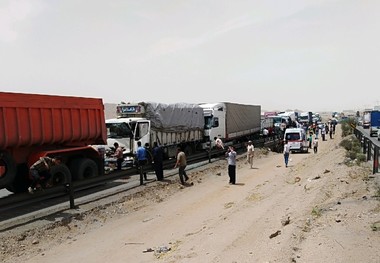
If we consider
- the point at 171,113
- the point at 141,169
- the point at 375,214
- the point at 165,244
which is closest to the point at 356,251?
the point at 375,214

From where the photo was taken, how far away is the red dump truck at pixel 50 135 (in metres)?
11.7

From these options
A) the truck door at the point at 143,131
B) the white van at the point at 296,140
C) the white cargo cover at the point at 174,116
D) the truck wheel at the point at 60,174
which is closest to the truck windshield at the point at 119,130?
the truck door at the point at 143,131

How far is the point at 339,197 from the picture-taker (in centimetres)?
954

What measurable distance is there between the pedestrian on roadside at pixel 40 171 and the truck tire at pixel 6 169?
57cm

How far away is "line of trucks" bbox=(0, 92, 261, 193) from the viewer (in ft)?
38.6

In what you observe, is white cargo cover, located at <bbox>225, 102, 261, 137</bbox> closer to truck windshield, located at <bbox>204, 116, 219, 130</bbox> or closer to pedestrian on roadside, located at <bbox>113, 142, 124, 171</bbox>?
truck windshield, located at <bbox>204, 116, 219, 130</bbox>

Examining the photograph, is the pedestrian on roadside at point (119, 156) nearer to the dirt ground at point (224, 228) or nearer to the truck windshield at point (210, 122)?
the dirt ground at point (224, 228)

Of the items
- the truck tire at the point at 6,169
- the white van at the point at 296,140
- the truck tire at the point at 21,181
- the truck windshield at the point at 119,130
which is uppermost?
the truck windshield at the point at 119,130

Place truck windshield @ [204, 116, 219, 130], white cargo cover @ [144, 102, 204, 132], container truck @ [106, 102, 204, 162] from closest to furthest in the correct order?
container truck @ [106, 102, 204, 162] → white cargo cover @ [144, 102, 204, 132] → truck windshield @ [204, 116, 219, 130]

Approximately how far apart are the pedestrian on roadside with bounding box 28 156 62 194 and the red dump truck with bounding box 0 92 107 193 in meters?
0.39

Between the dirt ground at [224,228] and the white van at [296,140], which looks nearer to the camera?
the dirt ground at [224,228]

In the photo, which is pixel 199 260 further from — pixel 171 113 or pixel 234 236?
pixel 171 113

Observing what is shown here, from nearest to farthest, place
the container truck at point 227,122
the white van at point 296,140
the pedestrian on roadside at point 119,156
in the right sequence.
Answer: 1. the pedestrian on roadside at point 119,156
2. the container truck at point 227,122
3. the white van at point 296,140

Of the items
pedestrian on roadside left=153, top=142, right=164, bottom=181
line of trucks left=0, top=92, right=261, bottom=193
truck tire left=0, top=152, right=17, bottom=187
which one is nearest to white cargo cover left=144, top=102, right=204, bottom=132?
line of trucks left=0, top=92, right=261, bottom=193
